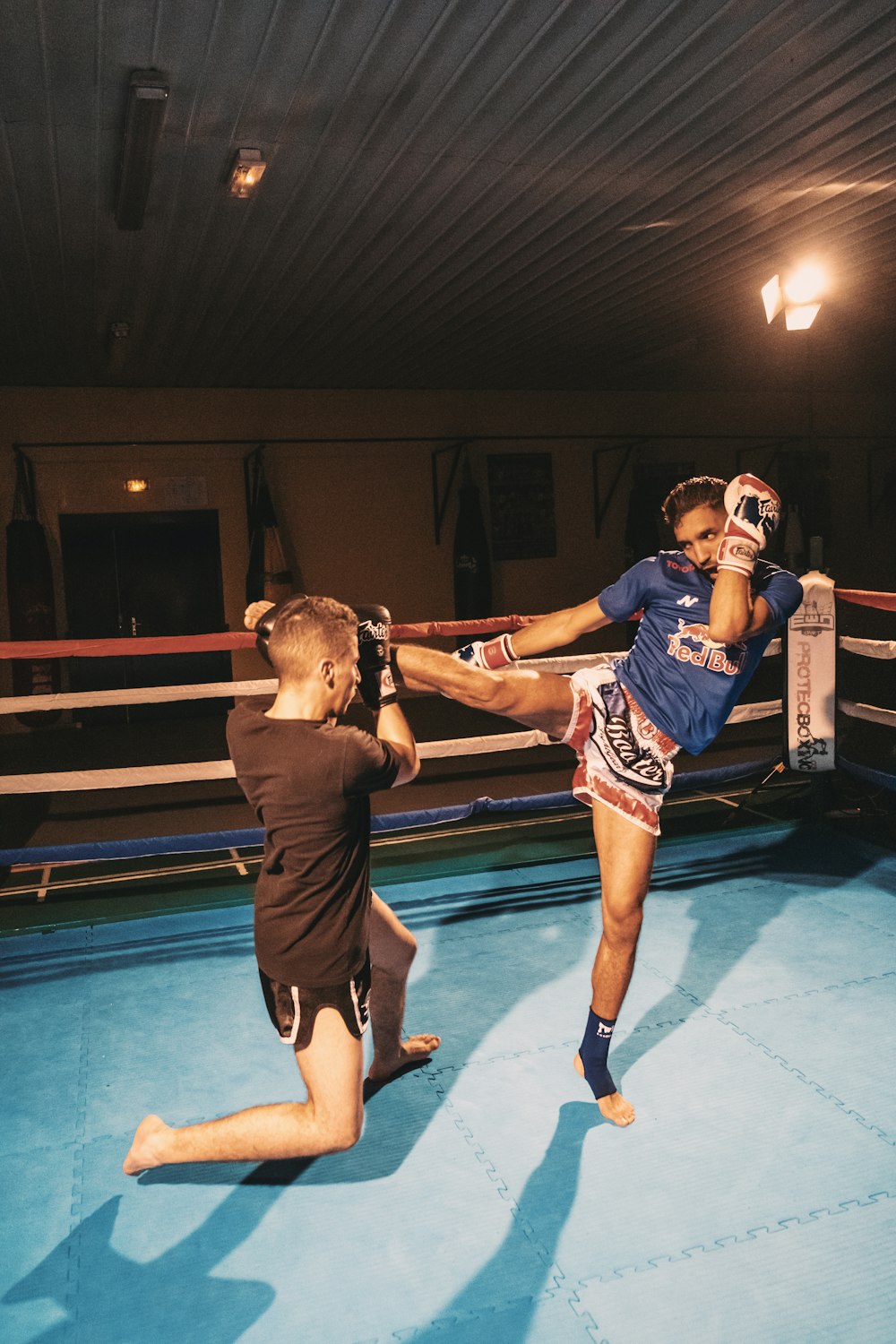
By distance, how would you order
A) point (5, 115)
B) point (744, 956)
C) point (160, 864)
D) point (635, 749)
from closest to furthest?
point (635, 749)
point (744, 956)
point (5, 115)
point (160, 864)

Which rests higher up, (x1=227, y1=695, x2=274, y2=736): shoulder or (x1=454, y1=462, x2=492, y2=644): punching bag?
(x1=454, y1=462, x2=492, y2=644): punching bag

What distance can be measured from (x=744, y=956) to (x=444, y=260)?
4.12m

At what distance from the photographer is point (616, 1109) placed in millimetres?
2021

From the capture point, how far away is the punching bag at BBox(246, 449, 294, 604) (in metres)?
8.27

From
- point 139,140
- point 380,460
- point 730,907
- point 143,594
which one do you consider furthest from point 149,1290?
point 380,460

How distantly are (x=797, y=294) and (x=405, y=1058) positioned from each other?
13.5 ft

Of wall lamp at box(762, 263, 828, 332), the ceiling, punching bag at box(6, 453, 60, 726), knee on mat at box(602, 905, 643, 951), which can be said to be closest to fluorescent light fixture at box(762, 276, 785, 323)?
wall lamp at box(762, 263, 828, 332)

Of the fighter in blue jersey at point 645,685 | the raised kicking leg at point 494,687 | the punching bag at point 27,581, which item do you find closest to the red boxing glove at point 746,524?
the fighter in blue jersey at point 645,685

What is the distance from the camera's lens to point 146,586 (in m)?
8.55

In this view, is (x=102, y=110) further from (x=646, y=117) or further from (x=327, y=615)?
(x=327, y=615)

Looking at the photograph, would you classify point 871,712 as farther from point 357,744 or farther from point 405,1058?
point 357,744

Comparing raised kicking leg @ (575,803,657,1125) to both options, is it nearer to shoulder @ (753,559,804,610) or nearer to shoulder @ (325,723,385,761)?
shoulder @ (753,559,804,610)

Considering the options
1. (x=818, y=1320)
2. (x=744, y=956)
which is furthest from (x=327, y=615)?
(x=744, y=956)

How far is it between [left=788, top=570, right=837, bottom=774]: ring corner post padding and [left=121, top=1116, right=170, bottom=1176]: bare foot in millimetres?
2976
